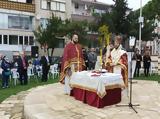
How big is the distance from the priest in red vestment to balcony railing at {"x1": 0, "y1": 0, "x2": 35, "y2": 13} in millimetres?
36119

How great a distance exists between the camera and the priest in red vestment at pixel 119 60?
39.2ft

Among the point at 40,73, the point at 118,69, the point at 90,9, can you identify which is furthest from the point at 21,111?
the point at 90,9

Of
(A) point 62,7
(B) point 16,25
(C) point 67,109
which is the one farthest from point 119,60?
(A) point 62,7

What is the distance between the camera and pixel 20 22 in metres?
49.9

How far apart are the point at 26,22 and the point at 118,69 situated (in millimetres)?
39420

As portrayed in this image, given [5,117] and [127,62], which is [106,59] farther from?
[5,117]

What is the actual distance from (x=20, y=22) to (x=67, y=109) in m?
40.7

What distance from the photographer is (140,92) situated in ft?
46.5

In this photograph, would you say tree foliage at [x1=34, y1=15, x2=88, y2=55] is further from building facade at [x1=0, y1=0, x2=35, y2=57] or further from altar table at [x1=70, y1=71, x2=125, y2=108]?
altar table at [x1=70, y1=71, x2=125, y2=108]

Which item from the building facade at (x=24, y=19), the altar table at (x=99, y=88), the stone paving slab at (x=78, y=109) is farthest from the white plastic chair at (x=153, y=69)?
the building facade at (x=24, y=19)

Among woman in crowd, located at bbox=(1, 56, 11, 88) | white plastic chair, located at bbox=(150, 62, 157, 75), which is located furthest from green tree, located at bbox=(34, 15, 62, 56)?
woman in crowd, located at bbox=(1, 56, 11, 88)

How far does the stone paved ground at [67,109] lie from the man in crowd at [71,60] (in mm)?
706

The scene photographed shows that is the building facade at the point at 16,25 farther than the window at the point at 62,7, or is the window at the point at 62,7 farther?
the window at the point at 62,7

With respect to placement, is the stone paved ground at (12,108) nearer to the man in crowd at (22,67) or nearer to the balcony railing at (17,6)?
the man in crowd at (22,67)
